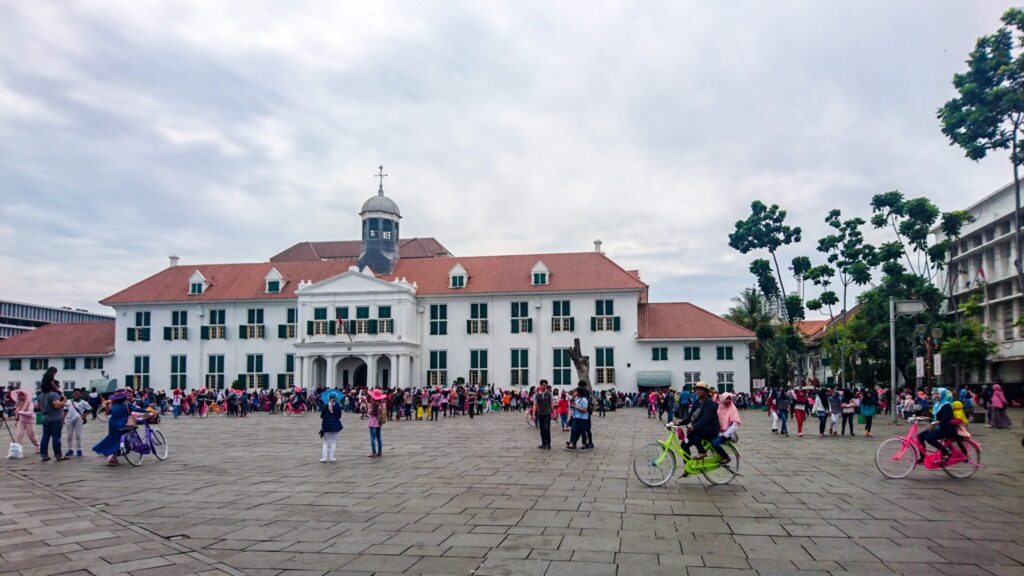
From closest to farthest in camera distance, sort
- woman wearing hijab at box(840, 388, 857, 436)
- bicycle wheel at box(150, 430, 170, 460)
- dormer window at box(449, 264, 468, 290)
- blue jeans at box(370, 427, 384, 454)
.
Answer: bicycle wheel at box(150, 430, 170, 460) < blue jeans at box(370, 427, 384, 454) < woman wearing hijab at box(840, 388, 857, 436) < dormer window at box(449, 264, 468, 290)

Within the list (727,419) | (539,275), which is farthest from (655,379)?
(727,419)

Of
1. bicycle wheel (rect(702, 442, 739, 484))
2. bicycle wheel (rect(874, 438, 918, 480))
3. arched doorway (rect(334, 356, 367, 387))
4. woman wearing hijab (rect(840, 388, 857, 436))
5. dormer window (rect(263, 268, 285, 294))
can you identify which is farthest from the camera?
dormer window (rect(263, 268, 285, 294))

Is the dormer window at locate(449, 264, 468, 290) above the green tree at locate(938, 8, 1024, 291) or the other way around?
the other way around

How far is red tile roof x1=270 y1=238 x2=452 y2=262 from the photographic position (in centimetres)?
7344

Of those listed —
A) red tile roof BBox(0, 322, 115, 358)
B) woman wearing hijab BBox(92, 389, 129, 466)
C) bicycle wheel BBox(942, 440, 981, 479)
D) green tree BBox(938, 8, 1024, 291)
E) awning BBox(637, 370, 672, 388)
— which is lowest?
awning BBox(637, 370, 672, 388)

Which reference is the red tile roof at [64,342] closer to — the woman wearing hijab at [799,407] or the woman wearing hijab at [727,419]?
the woman wearing hijab at [799,407]

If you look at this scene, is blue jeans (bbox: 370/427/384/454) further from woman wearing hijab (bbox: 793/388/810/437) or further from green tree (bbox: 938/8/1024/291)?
green tree (bbox: 938/8/1024/291)

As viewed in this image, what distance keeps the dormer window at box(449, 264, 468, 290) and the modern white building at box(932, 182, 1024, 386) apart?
99.3 feet

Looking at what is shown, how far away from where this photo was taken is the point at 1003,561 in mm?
6859

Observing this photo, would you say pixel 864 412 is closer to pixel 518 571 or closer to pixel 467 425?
pixel 467 425

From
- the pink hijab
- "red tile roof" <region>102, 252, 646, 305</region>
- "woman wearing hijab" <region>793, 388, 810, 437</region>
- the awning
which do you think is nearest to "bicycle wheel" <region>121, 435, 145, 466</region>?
"woman wearing hijab" <region>793, 388, 810, 437</region>

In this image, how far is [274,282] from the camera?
55000 millimetres

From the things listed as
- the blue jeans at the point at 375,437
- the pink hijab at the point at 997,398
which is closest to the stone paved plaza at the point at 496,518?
the blue jeans at the point at 375,437

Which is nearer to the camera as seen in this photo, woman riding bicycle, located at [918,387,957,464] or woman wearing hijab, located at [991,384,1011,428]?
woman riding bicycle, located at [918,387,957,464]
